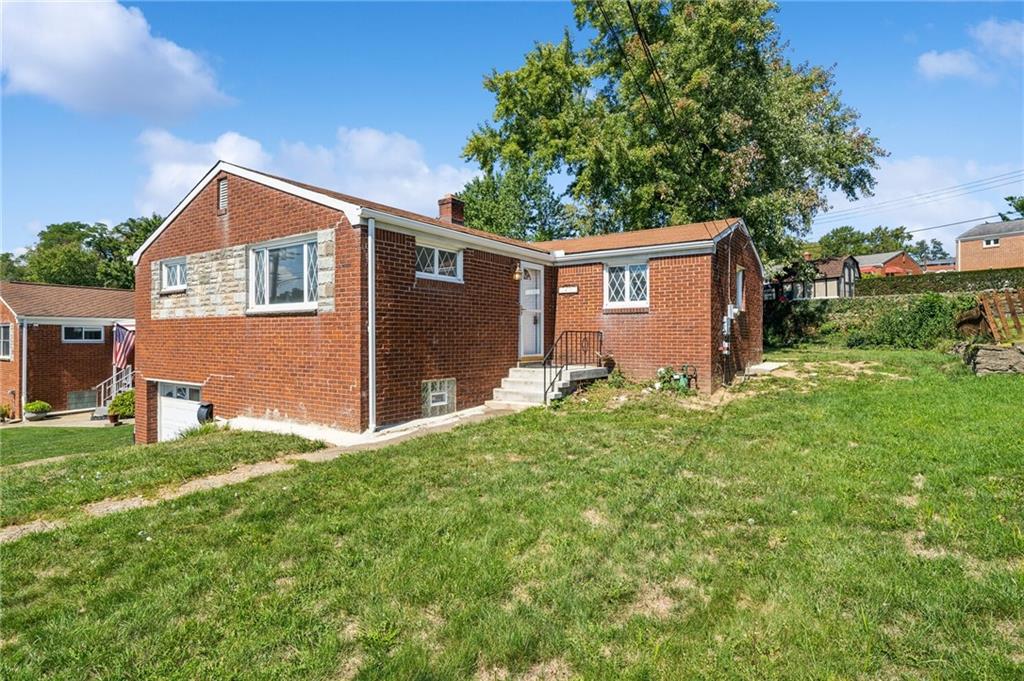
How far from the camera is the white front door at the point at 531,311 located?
11969 mm

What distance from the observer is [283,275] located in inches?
376

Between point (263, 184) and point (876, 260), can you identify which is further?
point (876, 260)

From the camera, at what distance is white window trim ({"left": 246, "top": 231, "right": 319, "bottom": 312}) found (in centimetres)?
894

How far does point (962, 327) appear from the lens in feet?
49.5

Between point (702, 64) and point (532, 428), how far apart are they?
1885 centimetres

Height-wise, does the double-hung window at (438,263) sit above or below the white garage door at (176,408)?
above

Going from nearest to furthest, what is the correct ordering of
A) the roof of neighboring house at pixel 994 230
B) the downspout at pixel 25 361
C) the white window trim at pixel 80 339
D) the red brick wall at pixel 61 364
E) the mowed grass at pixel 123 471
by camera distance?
the mowed grass at pixel 123 471 → the downspout at pixel 25 361 → the red brick wall at pixel 61 364 → the white window trim at pixel 80 339 → the roof of neighboring house at pixel 994 230

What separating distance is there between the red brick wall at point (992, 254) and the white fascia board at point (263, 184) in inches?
2031

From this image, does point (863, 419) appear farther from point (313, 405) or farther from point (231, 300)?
point (231, 300)

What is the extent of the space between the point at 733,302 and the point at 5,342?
2837 cm

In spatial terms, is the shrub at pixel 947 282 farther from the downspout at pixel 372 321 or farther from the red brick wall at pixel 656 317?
the downspout at pixel 372 321

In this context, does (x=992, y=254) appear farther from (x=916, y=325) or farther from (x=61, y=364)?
(x=61, y=364)

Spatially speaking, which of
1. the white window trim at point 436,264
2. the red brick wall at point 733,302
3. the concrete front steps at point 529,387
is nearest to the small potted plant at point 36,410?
the concrete front steps at point 529,387

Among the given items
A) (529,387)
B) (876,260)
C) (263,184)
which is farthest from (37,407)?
(876,260)
